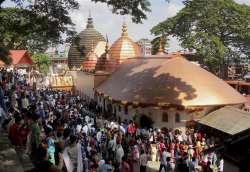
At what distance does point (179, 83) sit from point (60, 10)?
571 inches

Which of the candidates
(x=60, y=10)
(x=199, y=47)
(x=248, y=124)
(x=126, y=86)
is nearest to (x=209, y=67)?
Result: (x=199, y=47)

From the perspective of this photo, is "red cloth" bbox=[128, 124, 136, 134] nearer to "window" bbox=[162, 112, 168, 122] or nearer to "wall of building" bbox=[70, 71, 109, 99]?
"window" bbox=[162, 112, 168, 122]

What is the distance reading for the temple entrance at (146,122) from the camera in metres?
26.8

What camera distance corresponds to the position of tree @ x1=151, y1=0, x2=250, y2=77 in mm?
42156

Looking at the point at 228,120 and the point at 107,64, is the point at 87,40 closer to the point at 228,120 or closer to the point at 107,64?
the point at 107,64

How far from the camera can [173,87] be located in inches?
1055

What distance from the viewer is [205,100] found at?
1027 inches

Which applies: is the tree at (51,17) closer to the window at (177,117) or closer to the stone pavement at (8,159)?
the stone pavement at (8,159)

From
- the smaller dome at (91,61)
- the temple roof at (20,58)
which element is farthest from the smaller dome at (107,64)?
the temple roof at (20,58)

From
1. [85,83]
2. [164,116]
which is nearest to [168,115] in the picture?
[164,116]

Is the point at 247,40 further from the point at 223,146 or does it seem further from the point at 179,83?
the point at 223,146

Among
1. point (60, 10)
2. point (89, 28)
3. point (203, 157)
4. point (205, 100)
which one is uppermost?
point (89, 28)

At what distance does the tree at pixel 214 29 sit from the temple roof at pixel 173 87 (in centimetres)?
1279

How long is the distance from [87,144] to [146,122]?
12.5 metres
